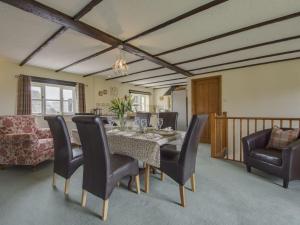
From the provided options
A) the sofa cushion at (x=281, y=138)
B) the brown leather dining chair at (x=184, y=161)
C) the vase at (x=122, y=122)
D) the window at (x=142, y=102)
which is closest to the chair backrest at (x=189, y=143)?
the brown leather dining chair at (x=184, y=161)

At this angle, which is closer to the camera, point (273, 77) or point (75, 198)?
point (75, 198)

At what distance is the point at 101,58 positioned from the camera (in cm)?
394

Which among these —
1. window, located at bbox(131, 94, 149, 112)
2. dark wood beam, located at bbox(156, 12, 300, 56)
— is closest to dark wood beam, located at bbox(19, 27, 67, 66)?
dark wood beam, located at bbox(156, 12, 300, 56)

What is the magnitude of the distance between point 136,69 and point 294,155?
13.5ft

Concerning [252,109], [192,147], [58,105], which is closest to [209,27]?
[192,147]

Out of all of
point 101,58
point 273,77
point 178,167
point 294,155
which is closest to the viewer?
point 178,167

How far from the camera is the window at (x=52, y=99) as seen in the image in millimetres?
4602

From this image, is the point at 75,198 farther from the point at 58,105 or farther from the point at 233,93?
the point at 233,93

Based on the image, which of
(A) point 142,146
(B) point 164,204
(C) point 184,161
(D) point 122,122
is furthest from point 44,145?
(C) point 184,161

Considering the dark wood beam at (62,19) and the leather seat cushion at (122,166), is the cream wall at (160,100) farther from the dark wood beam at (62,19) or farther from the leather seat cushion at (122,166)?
the leather seat cushion at (122,166)

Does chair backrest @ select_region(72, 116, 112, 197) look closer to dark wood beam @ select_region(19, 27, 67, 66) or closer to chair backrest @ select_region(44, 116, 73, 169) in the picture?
chair backrest @ select_region(44, 116, 73, 169)

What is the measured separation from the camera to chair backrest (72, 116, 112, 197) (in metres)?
1.45

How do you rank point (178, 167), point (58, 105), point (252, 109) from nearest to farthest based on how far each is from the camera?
point (178, 167), point (252, 109), point (58, 105)

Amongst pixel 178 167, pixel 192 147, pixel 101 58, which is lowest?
pixel 178 167
